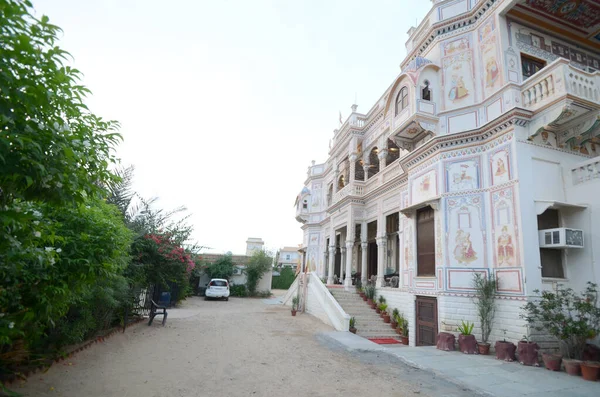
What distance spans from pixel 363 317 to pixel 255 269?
625 inches

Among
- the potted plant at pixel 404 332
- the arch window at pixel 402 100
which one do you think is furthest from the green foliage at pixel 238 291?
the arch window at pixel 402 100

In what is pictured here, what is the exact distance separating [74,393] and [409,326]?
8530 mm

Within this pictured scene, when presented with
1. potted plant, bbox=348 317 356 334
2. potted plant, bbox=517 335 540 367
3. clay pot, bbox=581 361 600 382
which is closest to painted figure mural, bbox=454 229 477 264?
potted plant, bbox=517 335 540 367

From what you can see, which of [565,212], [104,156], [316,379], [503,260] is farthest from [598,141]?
[104,156]

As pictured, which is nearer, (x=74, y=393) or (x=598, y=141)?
(x=74, y=393)

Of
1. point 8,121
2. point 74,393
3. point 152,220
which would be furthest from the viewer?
point 152,220

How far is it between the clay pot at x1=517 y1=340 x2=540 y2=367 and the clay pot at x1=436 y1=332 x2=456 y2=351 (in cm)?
152

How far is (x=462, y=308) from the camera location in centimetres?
853

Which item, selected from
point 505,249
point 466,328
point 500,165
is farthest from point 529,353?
point 500,165

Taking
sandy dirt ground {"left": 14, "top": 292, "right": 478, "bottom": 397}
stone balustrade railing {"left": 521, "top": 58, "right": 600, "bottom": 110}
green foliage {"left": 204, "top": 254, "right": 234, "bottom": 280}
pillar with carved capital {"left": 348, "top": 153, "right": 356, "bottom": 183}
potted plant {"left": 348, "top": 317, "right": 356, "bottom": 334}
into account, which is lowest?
sandy dirt ground {"left": 14, "top": 292, "right": 478, "bottom": 397}

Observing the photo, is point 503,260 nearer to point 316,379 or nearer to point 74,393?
point 316,379

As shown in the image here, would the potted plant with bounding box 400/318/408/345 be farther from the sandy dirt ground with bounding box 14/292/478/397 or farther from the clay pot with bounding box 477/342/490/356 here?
the clay pot with bounding box 477/342/490/356

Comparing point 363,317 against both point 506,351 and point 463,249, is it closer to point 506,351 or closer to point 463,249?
point 463,249

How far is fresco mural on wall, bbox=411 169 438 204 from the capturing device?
31.9 feet
